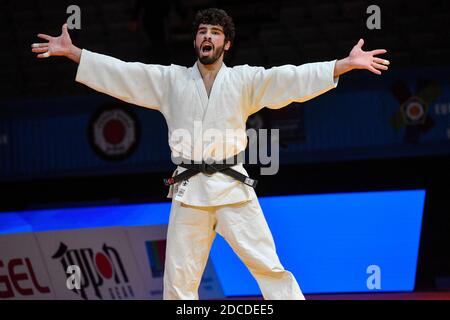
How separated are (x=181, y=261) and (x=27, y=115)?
3.89m

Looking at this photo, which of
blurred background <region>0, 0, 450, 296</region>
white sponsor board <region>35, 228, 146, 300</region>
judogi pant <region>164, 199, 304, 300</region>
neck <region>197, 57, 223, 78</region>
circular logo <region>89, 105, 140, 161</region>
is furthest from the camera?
circular logo <region>89, 105, 140, 161</region>

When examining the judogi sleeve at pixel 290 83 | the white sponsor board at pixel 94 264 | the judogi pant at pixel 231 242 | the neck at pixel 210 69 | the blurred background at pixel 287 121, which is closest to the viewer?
the judogi pant at pixel 231 242

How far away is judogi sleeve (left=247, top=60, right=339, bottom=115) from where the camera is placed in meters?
3.48

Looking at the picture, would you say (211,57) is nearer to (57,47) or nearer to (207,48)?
(207,48)

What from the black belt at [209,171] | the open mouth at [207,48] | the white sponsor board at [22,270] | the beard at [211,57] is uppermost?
the open mouth at [207,48]

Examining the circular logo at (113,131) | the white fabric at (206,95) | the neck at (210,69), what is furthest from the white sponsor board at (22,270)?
the neck at (210,69)

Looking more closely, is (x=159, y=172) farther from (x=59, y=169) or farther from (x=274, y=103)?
(x=274, y=103)

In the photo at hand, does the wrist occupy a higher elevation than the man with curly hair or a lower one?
higher

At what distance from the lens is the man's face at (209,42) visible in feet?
→ 11.6

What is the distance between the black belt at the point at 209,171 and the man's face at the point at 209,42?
19.5 inches

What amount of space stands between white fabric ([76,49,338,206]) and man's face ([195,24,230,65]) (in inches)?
3.4

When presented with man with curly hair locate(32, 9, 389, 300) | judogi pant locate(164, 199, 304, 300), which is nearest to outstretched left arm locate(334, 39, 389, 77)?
man with curly hair locate(32, 9, 389, 300)

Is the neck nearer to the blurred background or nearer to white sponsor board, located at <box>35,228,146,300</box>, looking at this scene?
white sponsor board, located at <box>35,228,146,300</box>

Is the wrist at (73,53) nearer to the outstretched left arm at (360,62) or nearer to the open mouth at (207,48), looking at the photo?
the open mouth at (207,48)
